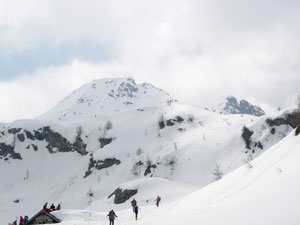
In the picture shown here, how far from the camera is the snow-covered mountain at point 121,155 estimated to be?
83.6 m

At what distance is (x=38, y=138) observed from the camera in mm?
136750

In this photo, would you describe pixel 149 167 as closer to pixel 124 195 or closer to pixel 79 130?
pixel 124 195

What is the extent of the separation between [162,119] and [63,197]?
52.4 m

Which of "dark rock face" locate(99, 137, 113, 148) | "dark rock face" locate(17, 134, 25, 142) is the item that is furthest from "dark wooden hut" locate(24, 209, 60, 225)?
"dark rock face" locate(17, 134, 25, 142)

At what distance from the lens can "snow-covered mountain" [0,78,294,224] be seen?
83.6 metres

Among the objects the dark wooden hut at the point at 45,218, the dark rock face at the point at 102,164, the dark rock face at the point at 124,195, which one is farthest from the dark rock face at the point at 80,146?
the dark wooden hut at the point at 45,218

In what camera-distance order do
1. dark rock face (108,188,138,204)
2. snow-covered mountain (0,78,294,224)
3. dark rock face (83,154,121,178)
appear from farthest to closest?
1. dark rock face (83,154,121,178)
2. snow-covered mountain (0,78,294,224)
3. dark rock face (108,188,138,204)

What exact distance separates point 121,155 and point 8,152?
50.3 m

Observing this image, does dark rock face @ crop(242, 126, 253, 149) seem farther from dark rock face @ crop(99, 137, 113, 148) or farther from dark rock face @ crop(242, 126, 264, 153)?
dark rock face @ crop(99, 137, 113, 148)

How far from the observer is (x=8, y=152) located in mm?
128750

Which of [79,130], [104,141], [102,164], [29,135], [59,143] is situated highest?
[79,130]

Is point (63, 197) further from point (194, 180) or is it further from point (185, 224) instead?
point (185, 224)

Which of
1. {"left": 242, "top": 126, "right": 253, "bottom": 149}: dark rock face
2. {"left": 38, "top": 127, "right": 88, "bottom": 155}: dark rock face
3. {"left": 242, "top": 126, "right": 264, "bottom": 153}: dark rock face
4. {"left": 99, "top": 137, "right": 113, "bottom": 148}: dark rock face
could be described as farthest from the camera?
{"left": 38, "top": 127, "right": 88, "bottom": 155}: dark rock face

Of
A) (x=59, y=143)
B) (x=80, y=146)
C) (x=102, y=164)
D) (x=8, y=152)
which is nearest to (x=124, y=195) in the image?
(x=102, y=164)
